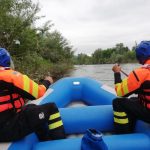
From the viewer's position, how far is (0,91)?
8.92ft

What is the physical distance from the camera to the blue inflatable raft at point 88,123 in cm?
275

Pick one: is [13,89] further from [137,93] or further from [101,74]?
[101,74]

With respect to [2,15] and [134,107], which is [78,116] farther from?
[2,15]

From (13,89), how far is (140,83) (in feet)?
3.63

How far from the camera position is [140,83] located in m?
2.85

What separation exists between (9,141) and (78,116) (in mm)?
901

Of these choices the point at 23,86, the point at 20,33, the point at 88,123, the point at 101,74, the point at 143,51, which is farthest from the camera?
the point at 101,74

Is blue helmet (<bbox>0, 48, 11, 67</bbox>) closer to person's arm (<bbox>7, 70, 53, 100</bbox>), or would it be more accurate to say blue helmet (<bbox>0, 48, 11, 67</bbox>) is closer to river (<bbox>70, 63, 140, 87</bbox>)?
person's arm (<bbox>7, 70, 53, 100</bbox>)

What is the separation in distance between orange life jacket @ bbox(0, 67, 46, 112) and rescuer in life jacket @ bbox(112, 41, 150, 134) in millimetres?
814

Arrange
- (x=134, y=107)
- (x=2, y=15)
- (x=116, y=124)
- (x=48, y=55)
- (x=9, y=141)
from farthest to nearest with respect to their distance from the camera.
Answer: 1. (x=48, y=55)
2. (x=2, y=15)
3. (x=116, y=124)
4. (x=134, y=107)
5. (x=9, y=141)

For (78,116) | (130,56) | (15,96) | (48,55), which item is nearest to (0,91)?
(15,96)

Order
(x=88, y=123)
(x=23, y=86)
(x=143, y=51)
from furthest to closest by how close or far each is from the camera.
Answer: (x=88, y=123) → (x=143, y=51) → (x=23, y=86)

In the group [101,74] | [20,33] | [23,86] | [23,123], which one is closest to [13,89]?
[23,86]

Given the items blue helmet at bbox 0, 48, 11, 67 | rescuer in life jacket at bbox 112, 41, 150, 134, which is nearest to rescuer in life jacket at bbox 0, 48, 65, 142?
blue helmet at bbox 0, 48, 11, 67
